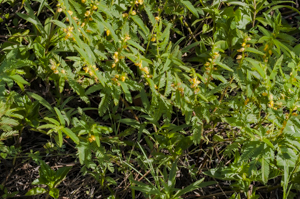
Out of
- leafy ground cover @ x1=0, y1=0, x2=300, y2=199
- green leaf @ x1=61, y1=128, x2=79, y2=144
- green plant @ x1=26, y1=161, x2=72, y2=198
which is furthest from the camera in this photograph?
green plant @ x1=26, y1=161, x2=72, y2=198

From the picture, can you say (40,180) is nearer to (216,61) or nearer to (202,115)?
(202,115)

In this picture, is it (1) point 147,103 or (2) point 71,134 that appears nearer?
(2) point 71,134

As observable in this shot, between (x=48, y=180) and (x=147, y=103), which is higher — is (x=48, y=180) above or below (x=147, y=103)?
below

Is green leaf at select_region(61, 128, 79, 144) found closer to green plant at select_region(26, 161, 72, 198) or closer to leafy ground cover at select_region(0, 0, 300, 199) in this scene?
leafy ground cover at select_region(0, 0, 300, 199)

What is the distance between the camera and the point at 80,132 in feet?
5.70

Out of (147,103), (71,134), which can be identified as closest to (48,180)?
(71,134)

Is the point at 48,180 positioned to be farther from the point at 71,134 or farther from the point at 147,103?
the point at 147,103

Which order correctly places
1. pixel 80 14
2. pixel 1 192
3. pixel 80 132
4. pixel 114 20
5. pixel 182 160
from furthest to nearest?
pixel 182 160, pixel 1 192, pixel 114 20, pixel 80 14, pixel 80 132

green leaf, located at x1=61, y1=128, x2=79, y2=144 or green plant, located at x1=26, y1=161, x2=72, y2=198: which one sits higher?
green leaf, located at x1=61, y1=128, x2=79, y2=144

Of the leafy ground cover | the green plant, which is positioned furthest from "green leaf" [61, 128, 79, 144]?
the green plant

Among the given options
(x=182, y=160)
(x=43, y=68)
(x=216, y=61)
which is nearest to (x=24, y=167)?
(x=43, y=68)

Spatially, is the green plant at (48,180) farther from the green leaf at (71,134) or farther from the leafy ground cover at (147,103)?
the green leaf at (71,134)

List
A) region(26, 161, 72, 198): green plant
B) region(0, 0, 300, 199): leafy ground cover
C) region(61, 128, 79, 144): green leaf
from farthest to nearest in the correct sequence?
region(26, 161, 72, 198): green plant → region(0, 0, 300, 199): leafy ground cover → region(61, 128, 79, 144): green leaf

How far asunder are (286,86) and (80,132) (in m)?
1.17
